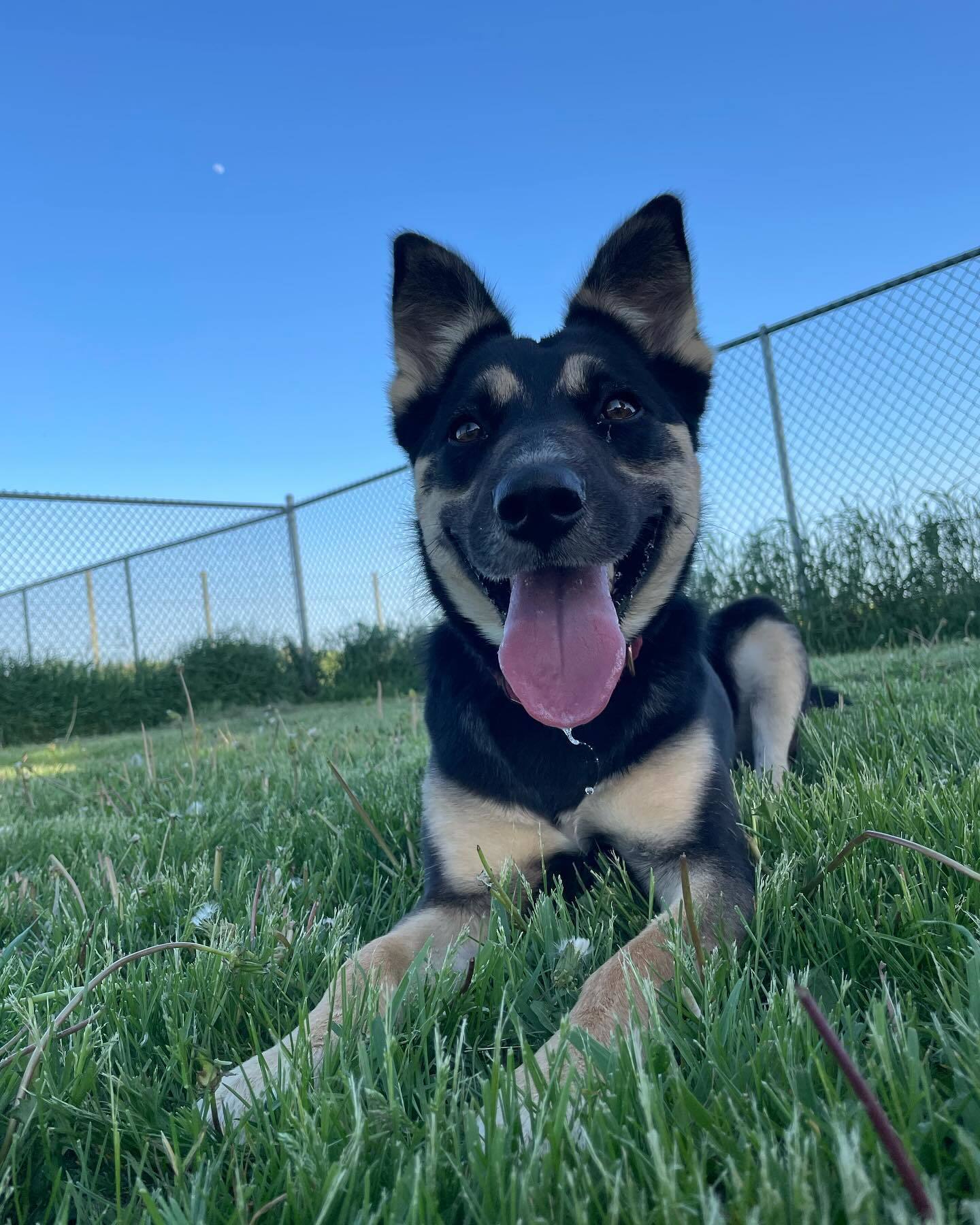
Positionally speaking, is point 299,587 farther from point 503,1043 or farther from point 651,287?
point 503,1043

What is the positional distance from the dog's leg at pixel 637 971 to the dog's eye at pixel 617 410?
4.71ft

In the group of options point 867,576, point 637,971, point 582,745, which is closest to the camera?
point 637,971

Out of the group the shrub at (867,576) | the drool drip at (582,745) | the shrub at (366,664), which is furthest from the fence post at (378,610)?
the drool drip at (582,745)

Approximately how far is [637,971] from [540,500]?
1.18 meters

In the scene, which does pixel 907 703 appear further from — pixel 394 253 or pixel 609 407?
pixel 394 253

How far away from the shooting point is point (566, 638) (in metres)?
2.25

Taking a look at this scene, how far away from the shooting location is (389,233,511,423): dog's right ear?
3023mm

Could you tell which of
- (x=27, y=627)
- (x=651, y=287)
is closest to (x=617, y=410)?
(x=651, y=287)

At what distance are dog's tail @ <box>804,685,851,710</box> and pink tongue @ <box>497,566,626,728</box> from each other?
2242 mm

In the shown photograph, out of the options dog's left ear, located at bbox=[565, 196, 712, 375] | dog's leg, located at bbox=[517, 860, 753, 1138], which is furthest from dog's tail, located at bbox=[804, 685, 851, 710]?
dog's leg, located at bbox=[517, 860, 753, 1138]

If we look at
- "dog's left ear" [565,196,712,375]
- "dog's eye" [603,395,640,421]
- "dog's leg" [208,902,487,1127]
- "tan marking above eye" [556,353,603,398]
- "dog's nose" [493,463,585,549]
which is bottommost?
"dog's leg" [208,902,487,1127]

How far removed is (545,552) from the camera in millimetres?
2215

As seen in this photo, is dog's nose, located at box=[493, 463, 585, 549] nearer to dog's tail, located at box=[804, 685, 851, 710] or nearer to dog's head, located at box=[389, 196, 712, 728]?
dog's head, located at box=[389, 196, 712, 728]

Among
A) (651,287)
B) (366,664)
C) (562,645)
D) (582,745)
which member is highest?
(651,287)
